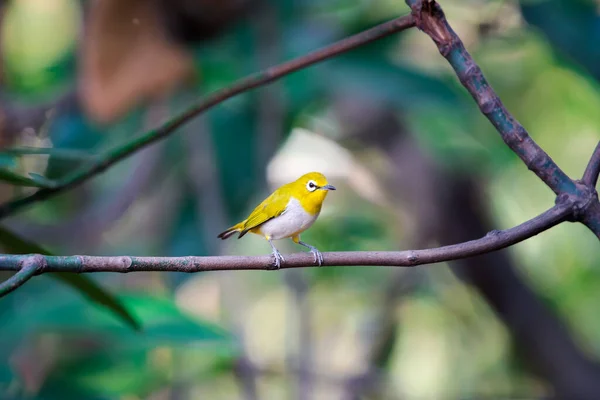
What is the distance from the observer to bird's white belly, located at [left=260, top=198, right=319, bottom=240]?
4.11ft

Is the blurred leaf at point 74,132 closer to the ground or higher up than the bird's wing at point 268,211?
higher up

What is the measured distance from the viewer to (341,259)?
2.33 feet

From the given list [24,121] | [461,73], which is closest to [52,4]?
[24,121]

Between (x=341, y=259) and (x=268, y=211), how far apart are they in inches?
23.5

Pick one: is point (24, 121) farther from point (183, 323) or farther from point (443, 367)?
point (443, 367)

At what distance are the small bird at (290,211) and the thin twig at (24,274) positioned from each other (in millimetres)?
604

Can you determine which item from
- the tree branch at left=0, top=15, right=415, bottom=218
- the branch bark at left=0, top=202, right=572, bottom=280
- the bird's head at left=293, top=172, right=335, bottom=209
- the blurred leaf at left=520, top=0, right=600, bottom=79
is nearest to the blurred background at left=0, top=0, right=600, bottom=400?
the blurred leaf at left=520, top=0, right=600, bottom=79

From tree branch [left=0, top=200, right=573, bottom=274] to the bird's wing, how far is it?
22.5 inches

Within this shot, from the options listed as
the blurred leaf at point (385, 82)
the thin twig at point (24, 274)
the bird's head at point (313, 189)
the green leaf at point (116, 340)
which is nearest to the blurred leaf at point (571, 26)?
the blurred leaf at point (385, 82)

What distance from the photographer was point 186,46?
232cm

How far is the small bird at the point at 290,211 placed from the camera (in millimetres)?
1255

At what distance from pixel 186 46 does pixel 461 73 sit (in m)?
1.69

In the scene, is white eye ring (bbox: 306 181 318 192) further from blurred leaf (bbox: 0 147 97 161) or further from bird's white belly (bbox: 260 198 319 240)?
blurred leaf (bbox: 0 147 97 161)

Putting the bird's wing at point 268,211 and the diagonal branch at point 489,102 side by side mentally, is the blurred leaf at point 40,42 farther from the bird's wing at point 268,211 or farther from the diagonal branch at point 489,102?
the diagonal branch at point 489,102
